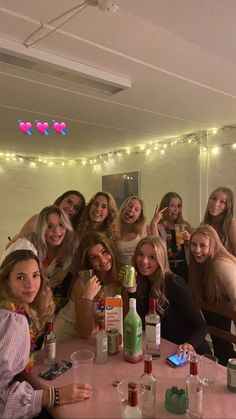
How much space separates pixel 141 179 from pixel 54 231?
89.7 inches

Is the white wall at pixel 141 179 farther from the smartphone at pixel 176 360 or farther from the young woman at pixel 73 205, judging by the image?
the smartphone at pixel 176 360

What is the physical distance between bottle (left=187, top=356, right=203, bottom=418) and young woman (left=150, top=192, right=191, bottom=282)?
166cm

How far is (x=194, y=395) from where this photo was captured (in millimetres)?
1007

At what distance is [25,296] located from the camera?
138cm

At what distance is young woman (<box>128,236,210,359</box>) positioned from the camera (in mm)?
1669

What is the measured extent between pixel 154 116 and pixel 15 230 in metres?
1.91

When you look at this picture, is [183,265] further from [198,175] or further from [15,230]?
[15,230]

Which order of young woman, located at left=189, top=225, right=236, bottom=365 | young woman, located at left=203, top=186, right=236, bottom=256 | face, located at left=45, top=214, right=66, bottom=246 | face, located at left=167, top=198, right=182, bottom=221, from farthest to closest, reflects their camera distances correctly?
face, located at left=167, top=198, right=182, bottom=221 → young woman, located at left=203, top=186, right=236, bottom=256 → face, located at left=45, top=214, right=66, bottom=246 → young woman, located at left=189, top=225, right=236, bottom=365

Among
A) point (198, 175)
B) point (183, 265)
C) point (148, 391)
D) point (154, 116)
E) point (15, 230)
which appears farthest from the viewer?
point (198, 175)

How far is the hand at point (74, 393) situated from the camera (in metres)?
1.08

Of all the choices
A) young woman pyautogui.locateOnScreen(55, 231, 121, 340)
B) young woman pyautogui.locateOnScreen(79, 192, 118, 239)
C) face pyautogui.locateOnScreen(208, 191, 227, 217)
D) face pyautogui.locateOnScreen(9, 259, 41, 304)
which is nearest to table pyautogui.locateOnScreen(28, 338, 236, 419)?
young woman pyautogui.locateOnScreen(55, 231, 121, 340)

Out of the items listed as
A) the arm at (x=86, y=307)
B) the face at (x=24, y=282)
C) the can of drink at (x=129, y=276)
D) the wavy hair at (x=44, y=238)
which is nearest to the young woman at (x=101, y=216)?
the wavy hair at (x=44, y=238)

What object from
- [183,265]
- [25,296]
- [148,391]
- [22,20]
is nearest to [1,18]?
[22,20]

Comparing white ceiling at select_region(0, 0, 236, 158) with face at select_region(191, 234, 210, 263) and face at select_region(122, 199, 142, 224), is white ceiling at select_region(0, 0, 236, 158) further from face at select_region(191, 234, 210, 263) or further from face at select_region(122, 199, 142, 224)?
face at select_region(191, 234, 210, 263)
